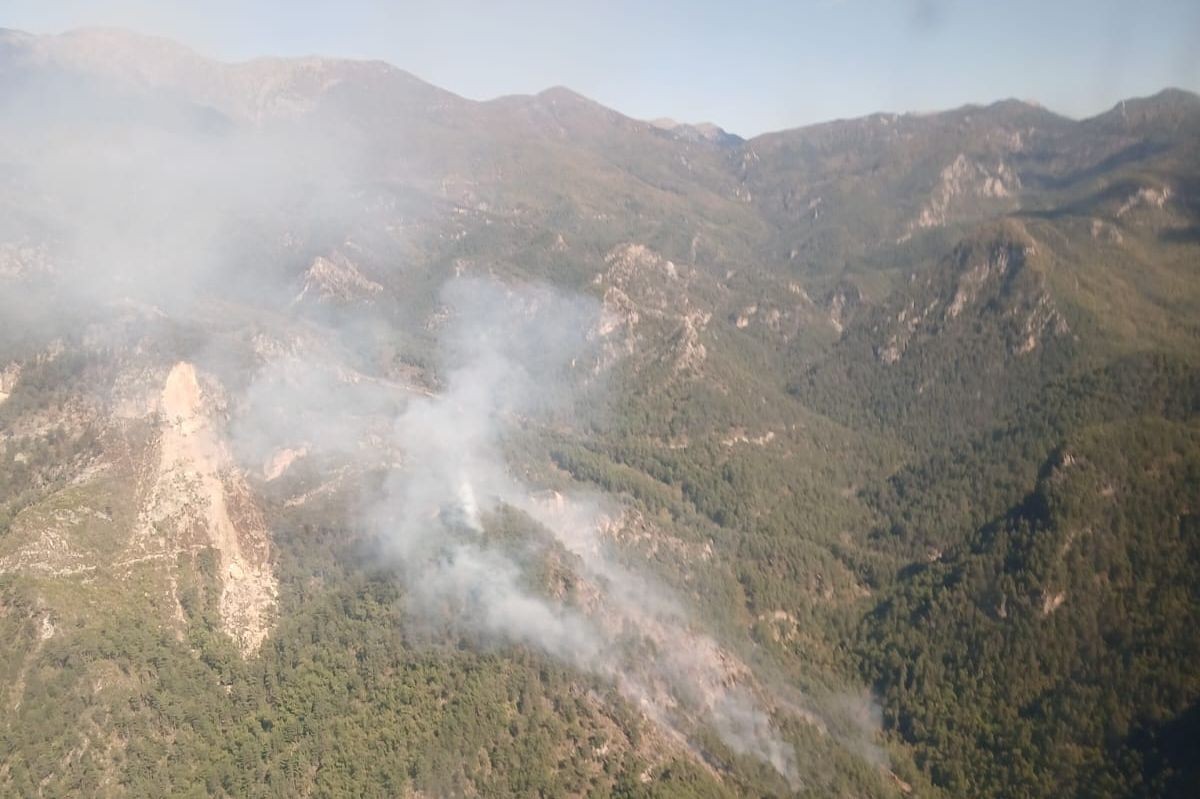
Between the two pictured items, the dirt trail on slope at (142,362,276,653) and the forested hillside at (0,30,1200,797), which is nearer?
the forested hillside at (0,30,1200,797)

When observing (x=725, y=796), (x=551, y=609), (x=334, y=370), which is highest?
(x=334, y=370)

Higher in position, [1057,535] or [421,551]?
[1057,535]

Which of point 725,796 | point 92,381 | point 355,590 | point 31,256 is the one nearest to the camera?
point 725,796

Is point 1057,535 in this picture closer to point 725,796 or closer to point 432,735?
point 725,796

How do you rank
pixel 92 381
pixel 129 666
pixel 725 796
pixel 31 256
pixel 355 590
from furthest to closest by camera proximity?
pixel 31 256 → pixel 92 381 → pixel 355 590 → pixel 725 796 → pixel 129 666

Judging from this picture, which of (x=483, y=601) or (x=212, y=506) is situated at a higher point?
(x=212, y=506)

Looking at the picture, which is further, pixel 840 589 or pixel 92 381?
pixel 840 589

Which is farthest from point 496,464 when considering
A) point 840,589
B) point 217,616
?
point 840,589

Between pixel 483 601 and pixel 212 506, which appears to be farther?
pixel 212 506

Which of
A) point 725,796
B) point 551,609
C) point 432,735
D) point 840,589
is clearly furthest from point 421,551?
point 840,589

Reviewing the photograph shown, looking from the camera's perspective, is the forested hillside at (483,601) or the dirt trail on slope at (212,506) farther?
the dirt trail on slope at (212,506)
